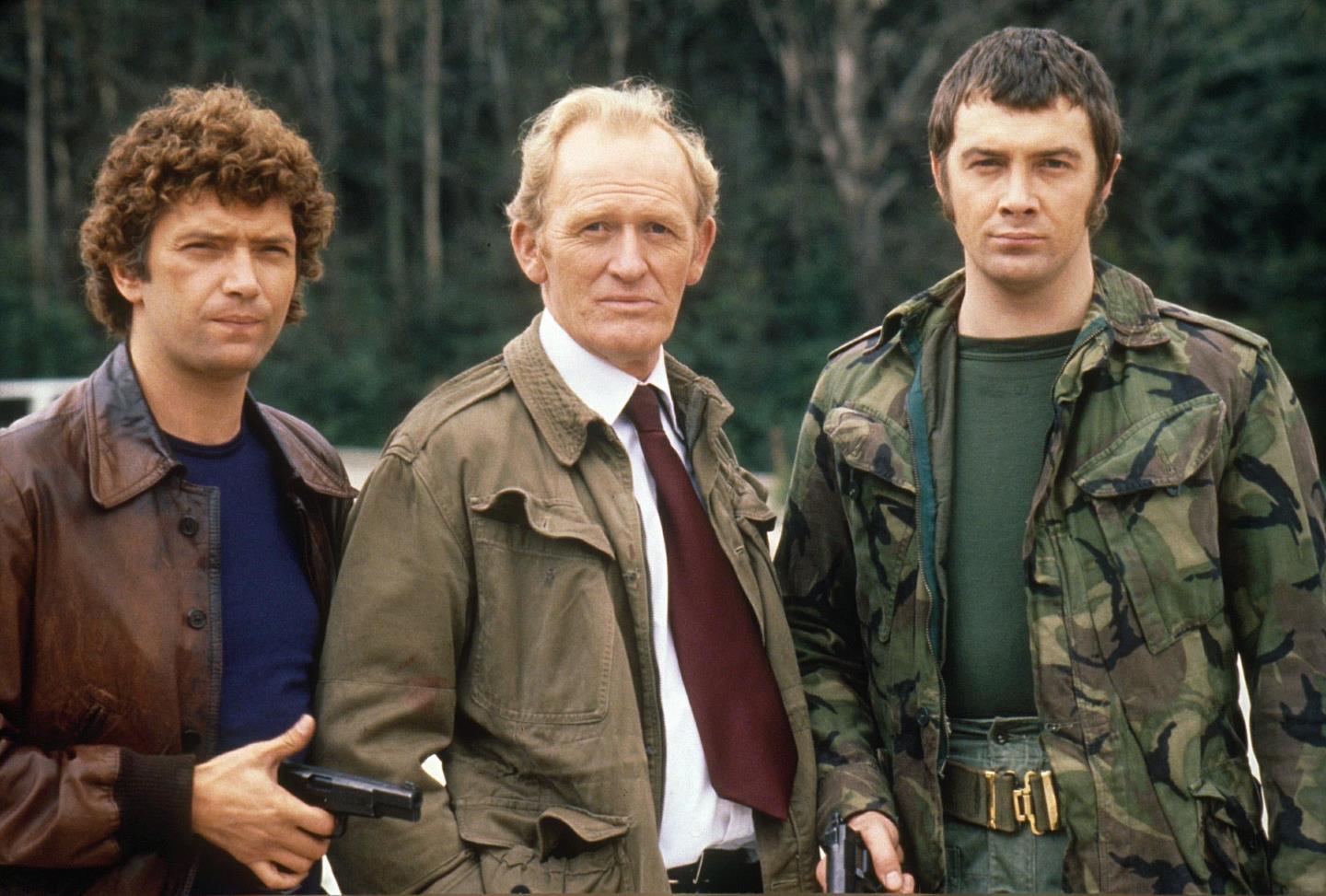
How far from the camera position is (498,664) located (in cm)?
280

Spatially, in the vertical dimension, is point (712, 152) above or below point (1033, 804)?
above

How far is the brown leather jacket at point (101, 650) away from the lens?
103 inches

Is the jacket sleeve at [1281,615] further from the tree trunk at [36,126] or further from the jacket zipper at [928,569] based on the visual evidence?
the tree trunk at [36,126]

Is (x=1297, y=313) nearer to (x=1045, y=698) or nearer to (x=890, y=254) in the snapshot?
(x=890, y=254)

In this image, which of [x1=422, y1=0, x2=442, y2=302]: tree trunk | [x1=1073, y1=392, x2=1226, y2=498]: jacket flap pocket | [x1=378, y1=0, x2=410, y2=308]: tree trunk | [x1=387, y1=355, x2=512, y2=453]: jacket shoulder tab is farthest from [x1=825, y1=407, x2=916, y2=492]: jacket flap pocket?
[x1=378, y1=0, x2=410, y2=308]: tree trunk

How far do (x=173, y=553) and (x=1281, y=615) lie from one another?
2006mm

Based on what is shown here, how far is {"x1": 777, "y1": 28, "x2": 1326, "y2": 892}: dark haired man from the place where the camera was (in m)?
2.99

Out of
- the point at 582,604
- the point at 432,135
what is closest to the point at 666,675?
the point at 582,604

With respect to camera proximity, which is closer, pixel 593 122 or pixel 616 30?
pixel 593 122

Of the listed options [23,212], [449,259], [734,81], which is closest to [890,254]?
[734,81]

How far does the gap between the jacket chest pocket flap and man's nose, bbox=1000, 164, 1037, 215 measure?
1000mm

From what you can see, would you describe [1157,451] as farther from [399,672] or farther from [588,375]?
[399,672]

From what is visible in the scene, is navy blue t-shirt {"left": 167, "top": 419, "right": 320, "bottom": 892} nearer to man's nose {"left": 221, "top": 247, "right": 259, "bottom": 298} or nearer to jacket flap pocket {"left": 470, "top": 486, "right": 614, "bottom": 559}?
man's nose {"left": 221, "top": 247, "right": 259, "bottom": 298}

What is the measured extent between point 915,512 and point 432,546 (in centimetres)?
98
